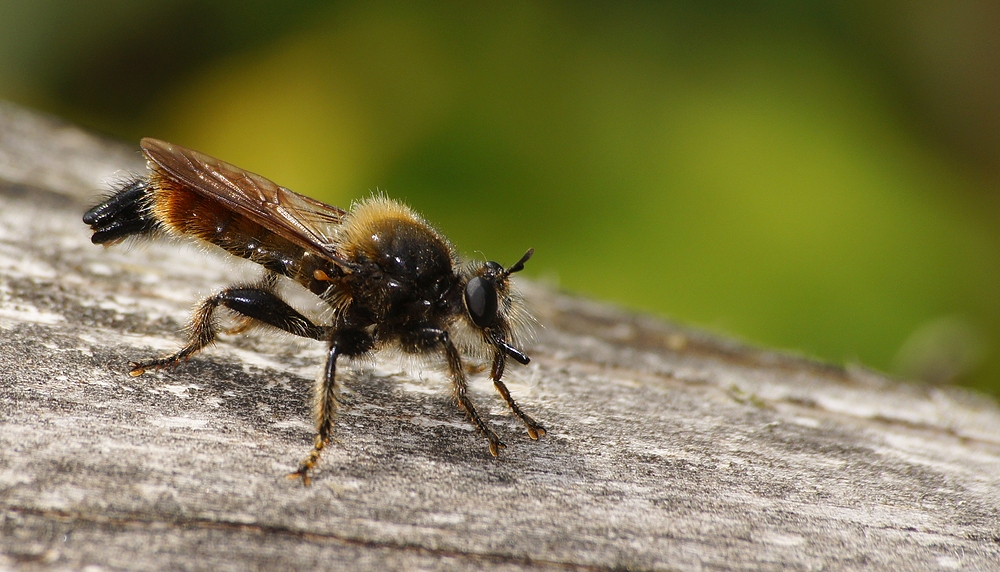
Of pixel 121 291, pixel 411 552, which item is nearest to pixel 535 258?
pixel 121 291

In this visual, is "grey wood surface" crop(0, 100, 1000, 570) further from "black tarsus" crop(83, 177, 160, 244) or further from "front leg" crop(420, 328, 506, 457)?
"black tarsus" crop(83, 177, 160, 244)

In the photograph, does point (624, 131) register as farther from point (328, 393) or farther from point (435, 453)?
point (435, 453)

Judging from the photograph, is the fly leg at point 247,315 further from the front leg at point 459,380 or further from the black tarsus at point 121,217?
the black tarsus at point 121,217

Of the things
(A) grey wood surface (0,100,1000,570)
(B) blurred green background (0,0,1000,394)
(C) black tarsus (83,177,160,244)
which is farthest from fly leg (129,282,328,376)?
(B) blurred green background (0,0,1000,394)

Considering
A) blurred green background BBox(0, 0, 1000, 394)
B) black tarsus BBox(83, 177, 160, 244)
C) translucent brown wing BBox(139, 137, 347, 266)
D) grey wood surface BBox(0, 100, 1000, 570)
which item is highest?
blurred green background BBox(0, 0, 1000, 394)

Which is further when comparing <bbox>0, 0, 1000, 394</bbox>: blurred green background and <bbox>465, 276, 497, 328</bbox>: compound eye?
<bbox>0, 0, 1000, 394</bbox>: blurred green background

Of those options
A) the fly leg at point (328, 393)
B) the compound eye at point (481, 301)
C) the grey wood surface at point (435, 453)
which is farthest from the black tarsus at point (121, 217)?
Result: the compound eye at point (481, 301)

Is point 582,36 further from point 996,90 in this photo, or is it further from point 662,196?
point 996,90
